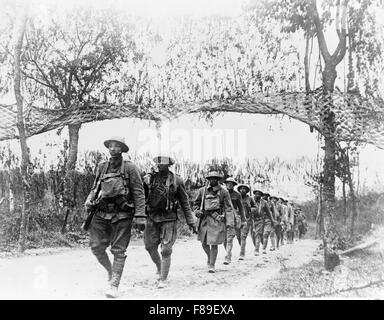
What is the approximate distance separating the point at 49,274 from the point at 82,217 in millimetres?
3168

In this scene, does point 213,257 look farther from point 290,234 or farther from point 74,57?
point 290,234

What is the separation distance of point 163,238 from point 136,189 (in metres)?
0.92

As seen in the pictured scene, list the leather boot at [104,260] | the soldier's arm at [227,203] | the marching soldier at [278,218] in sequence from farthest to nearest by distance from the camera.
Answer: the marching soldier at [278,218]
the soldier's arm at [227,203]
the leather boot at [104,260]

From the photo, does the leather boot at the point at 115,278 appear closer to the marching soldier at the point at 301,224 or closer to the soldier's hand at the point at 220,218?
the soldier's hand at the point at 220,218

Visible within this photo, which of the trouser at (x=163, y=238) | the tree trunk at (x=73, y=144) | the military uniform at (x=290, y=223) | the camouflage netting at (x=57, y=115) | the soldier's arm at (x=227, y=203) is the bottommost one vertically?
the military uniform at (x=290, y=223)

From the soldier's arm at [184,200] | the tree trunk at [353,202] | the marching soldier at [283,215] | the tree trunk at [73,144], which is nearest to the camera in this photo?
the soldier's arm at [184,200]

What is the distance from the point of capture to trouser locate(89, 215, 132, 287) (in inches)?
222

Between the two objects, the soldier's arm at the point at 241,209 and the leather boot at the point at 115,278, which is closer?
the leather boot at the point at 115,278

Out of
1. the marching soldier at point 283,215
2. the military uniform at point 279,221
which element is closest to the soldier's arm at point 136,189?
the military uniform at point 279,221

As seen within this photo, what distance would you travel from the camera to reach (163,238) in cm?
633

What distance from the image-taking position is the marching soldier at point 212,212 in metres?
7.76

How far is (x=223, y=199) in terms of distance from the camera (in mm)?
8203

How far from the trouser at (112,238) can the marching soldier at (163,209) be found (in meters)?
0.66

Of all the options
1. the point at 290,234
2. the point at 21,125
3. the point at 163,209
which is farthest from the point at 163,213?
the point at 290,234
